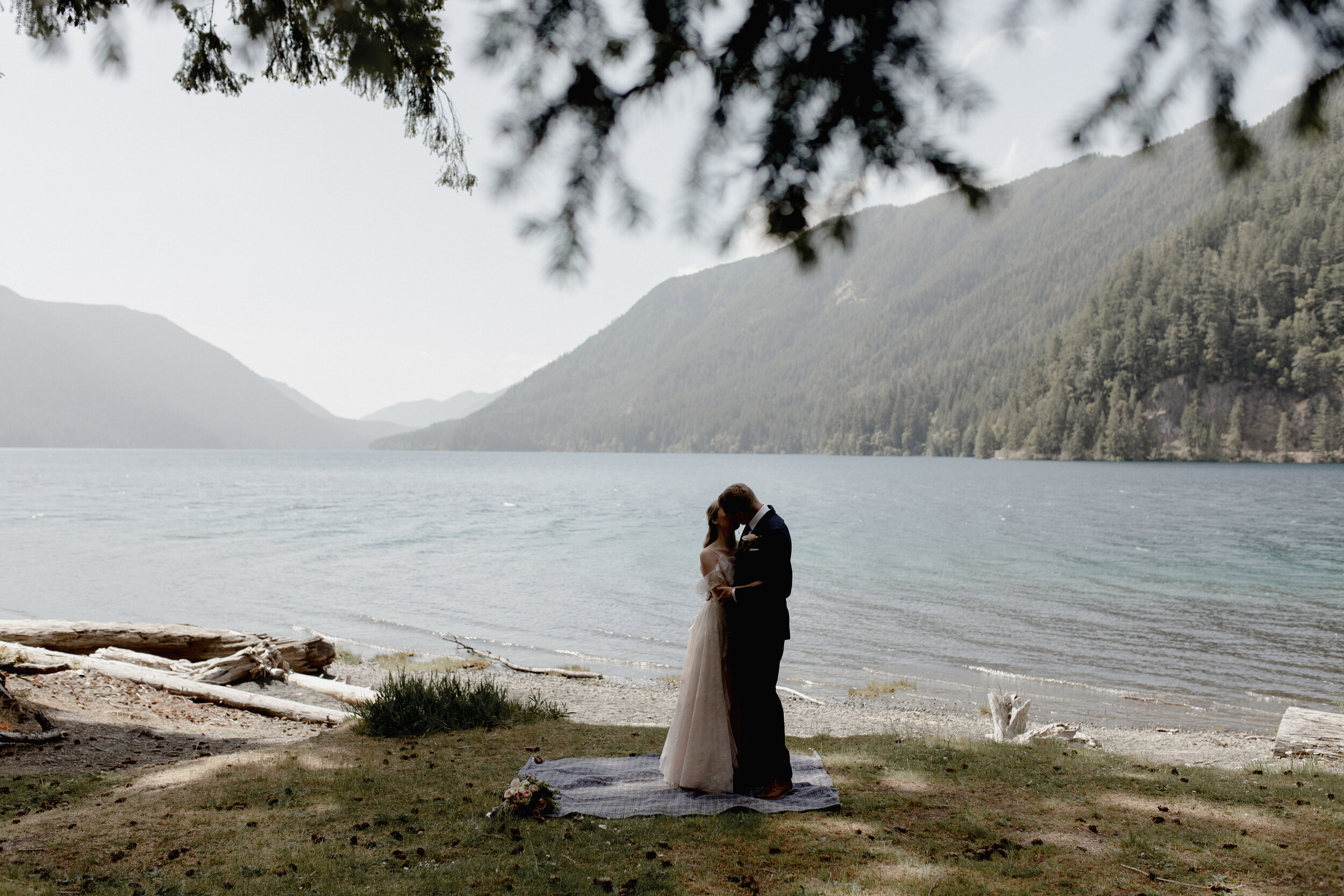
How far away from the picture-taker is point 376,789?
5625 millimetres

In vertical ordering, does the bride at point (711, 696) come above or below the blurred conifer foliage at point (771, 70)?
below

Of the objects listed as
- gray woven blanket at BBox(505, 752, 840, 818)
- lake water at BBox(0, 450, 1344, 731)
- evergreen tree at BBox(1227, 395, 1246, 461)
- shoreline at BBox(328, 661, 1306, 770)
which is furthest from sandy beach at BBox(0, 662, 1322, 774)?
evergreen tree at BBox(1227, 395, 1246, 461)

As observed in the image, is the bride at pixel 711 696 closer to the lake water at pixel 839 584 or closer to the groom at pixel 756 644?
the groom at pixel 756 644

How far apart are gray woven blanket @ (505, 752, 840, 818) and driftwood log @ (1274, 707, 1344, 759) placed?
19.5 ft

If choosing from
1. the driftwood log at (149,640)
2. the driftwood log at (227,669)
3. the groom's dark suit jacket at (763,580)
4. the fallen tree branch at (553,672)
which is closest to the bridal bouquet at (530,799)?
the groom's dark suit jacket at (763,580)

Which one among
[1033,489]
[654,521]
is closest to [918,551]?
[654,521]

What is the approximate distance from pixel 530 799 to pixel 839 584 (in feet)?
69.0

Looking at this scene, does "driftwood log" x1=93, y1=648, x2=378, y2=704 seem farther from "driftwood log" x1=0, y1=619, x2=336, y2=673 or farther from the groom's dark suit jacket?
the groom's dark suit jacket

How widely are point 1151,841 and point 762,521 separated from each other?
10.5 feet

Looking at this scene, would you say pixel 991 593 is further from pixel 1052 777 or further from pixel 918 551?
pixel 1052 777

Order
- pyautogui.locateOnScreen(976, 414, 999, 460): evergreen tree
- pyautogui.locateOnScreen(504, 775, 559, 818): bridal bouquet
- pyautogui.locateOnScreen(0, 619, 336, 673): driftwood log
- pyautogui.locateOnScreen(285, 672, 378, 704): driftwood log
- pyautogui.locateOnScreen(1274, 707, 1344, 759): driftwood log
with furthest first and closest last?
pyautogui.locateOnScreen(976, 414, 999, 460): evergreen tree
pyautogui.locateOnScreen(0, 619, 336, 673): driftwood log
pyautogui.locateOnScreen(285, 672, 378, 704): driftwood log
pyautogui.locateOnScreen(1274, 707, 1344, 759): driftwood log
pyautogui.locateOnScreen(504, 775, 559, 818): bridal bouquet

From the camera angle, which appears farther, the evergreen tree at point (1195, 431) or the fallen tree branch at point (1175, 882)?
the evergreen tree at point (1195, 431)

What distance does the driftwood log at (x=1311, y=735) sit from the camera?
26.5 feet

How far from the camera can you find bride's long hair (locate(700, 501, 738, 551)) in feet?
18.4
